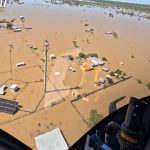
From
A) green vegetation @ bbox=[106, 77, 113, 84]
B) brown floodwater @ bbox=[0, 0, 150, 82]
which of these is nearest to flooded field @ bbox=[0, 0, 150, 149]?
brown floodwater @ bbox=[0, 0, 150, 82]

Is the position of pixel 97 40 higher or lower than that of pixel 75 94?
lower

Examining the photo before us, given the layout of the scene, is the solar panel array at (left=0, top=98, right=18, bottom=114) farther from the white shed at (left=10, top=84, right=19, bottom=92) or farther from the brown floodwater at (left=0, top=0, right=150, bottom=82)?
the brown floodwater at (left=0, top=0, right=150, bottom=82)

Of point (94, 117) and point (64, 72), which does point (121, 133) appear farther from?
point (64, 72)

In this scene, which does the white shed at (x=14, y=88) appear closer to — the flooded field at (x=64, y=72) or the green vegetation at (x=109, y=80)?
the flooded field at (x=64, y=72)

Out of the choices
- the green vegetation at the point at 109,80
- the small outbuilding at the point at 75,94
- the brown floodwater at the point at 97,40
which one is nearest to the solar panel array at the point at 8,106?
the small outbuilding at the point at 75,94

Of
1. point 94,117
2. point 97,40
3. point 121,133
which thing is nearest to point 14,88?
point 94,117
